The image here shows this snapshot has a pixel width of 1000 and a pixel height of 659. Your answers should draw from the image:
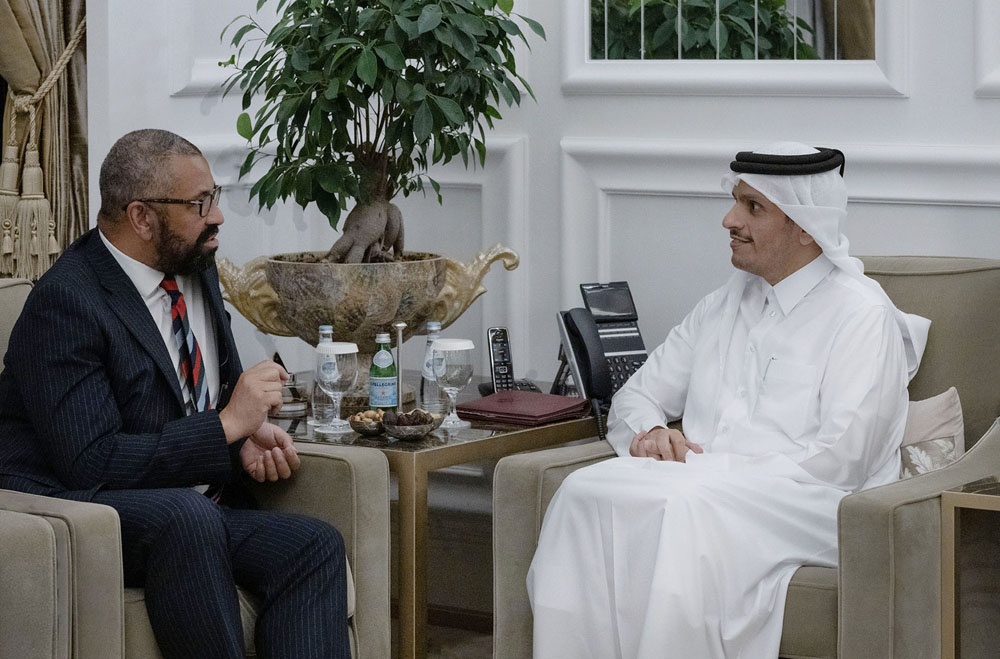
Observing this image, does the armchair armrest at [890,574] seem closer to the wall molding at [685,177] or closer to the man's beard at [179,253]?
the wall molding at [685,177]

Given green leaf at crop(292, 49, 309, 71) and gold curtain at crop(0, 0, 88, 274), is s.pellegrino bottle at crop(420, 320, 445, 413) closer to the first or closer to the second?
green leaf at crop(292, 49, 309, 71)

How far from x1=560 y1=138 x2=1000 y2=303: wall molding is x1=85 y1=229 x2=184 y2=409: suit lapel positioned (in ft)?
4.94

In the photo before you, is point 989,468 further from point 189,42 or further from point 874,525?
point 189,42

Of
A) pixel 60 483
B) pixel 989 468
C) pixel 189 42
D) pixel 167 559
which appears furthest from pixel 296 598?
pixel 189 42

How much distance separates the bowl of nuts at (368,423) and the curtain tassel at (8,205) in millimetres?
1350

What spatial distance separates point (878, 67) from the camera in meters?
3.42

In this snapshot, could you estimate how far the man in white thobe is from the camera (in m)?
2.54

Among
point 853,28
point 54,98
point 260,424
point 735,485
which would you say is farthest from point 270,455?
point 853,28

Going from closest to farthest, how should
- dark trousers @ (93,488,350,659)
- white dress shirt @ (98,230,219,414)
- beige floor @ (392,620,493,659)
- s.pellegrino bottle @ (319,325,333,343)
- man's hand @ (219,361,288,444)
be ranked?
1. dark trousers @ (93,488,350,659)
2. man's hand @ (219,361,288,444)
3. white dress shirt @ (98,230,219,414)
4. s.pellegrino bottle @ (319,325,333,343)
5. beige floor @ (392,620,493,659)

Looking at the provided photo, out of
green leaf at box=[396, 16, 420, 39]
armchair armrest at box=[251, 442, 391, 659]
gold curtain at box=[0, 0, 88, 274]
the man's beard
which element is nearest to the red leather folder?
armchair armrest at box=[251, 442, 391, 659]

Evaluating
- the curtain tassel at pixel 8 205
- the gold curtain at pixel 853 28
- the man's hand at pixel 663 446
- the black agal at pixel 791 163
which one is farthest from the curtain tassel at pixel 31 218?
the gold curtain at pixel 853 28

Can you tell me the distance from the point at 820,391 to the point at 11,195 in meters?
2.36

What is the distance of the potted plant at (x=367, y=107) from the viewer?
3277 mm

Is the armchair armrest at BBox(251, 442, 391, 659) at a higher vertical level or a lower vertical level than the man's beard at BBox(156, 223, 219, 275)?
lower
